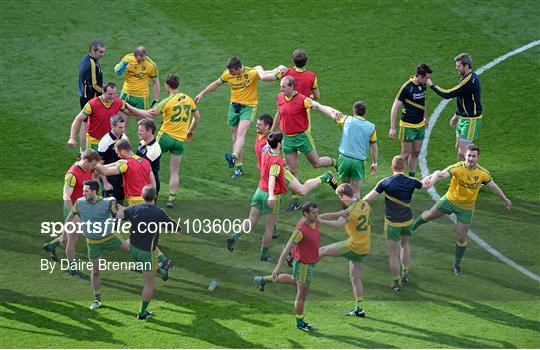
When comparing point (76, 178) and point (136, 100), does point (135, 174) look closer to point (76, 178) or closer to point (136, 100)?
point (76, 178)

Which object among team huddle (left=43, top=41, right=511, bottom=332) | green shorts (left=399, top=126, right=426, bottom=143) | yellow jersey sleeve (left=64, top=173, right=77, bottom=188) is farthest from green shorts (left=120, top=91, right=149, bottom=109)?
green shorts (left=399, top=126, right=426, bottom=143)

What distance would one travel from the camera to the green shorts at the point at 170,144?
1864 centimetres

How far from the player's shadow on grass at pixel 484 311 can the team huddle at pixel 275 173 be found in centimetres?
70

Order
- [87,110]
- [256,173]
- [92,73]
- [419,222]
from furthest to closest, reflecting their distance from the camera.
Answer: [256,173] < [92,73] < [87,110] < [419,222]

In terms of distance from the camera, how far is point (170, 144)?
1869 cm

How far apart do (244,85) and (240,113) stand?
1.80ft

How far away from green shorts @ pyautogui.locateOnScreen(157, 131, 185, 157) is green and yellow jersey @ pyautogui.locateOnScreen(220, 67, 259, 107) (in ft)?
5.88

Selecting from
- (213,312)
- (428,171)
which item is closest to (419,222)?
(428,171)

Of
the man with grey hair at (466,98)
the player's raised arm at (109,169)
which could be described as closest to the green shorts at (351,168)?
the man with grey hair at (466,98)

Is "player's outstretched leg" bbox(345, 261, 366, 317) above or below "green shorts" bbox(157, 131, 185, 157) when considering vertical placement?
below

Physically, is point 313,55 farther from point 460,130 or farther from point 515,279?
point 515,279

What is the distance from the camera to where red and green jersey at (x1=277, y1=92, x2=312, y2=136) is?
18.4 metres

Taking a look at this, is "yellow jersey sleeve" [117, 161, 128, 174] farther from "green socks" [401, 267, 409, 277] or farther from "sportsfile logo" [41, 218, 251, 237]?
"green socks" [401, 267, 409, 277]

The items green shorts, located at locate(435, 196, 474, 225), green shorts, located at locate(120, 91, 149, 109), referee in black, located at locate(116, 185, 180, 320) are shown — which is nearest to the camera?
referee in black, located at locate(116, 185, 180, 320)
